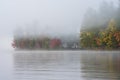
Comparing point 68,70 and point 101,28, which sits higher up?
point 101,28

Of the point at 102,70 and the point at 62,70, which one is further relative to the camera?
the point at 62,70

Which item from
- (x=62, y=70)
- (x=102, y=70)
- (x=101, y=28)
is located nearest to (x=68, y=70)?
(x=62, y=70)

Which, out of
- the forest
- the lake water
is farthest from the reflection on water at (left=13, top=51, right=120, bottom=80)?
the forest

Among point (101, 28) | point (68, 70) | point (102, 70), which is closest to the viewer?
point (102, 70)

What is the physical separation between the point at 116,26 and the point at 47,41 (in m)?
1.66

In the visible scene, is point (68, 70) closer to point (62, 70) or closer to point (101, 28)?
point (62, 70)

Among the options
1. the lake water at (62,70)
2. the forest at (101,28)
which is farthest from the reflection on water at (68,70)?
the forest at (101,28)

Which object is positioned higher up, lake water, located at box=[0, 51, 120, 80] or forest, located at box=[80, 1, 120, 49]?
forest, located at box=[80, 1, 120, 49]

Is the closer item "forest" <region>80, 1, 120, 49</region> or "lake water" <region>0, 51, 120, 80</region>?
"lake water" <region>0, 51, 120, 80</region>

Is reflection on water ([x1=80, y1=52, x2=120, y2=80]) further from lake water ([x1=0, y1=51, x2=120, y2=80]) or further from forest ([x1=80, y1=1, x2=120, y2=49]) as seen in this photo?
forest ([x1=80, y1=1, x2=120, y2=49])

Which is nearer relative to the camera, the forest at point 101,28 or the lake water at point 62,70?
the lake water at point 62,70

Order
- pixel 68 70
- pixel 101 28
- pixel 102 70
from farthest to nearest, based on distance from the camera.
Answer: pixel 101 28
pixel 68 70
pixel 102 70

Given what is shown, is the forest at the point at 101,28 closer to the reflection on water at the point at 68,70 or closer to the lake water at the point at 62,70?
the lake water at the point at 62,70

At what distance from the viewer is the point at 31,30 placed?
7383mm
